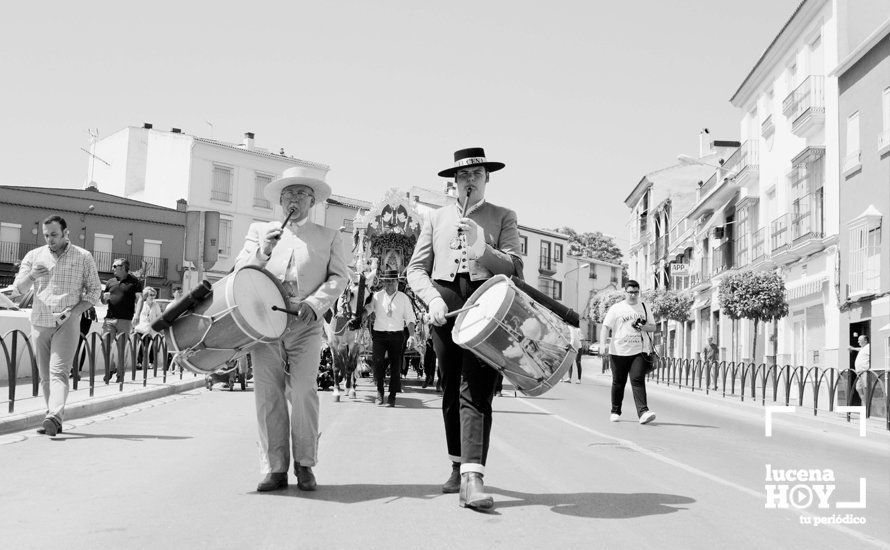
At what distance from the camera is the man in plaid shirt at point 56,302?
864 centimetres

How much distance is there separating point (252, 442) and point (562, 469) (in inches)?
122

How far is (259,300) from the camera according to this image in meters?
5.61

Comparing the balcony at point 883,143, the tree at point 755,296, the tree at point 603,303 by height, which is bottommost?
the tree at point 755,296

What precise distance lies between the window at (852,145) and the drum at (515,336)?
23.3 m

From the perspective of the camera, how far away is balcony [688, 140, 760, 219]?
3791cm

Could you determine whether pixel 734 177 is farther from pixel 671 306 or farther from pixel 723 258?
pixel 671 306

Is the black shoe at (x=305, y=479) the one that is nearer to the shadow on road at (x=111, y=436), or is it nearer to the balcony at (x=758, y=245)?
the shadow on road at (x=111, y=436)

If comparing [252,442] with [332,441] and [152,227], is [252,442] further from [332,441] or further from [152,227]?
[152,227]

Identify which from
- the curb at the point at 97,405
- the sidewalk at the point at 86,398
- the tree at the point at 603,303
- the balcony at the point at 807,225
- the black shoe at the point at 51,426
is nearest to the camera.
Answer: the black shoe at the point at 51,426

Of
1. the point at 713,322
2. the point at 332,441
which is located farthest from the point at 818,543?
the point at 713,322

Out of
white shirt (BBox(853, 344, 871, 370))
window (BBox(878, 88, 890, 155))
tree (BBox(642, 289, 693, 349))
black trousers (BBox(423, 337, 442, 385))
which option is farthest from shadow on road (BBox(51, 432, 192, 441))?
tree (BBox(642, 289, 693, 349))

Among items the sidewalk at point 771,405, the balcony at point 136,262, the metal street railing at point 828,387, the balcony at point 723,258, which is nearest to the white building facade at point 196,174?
the balcony at point 136,262

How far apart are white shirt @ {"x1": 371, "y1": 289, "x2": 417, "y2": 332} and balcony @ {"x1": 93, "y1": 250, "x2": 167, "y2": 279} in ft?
138

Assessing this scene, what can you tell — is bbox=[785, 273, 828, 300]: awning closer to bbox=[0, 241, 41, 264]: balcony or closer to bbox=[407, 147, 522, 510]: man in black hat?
bbox=[407, 147, 522, 510]: man in black hat
